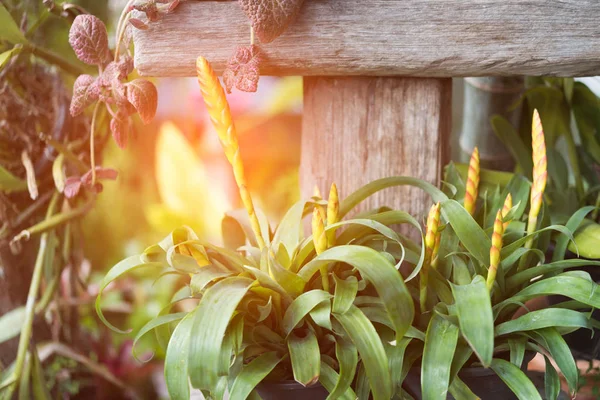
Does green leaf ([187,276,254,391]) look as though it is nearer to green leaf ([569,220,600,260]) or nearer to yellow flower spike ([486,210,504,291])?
yellow flower spike ([486,210,504,291])

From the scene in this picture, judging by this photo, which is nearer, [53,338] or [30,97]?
[30,97]

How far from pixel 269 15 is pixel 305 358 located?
45 cm

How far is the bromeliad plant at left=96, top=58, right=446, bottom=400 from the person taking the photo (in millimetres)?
688

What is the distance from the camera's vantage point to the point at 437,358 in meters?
0.71

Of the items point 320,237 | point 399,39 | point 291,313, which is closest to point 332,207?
point 320,237

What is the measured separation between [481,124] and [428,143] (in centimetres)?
43

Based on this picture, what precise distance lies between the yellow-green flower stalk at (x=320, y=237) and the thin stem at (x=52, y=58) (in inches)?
23.3

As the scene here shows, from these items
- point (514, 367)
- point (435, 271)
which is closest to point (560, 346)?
point (514, 367)

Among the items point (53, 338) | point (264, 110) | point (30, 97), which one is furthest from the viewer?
point (264, 110)

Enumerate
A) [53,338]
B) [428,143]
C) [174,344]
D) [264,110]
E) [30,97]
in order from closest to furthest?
[174,344], [428,143], [30,97], [53,338], [264,110]

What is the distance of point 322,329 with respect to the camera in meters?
0.79

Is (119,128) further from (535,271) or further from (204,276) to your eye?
(535,271)

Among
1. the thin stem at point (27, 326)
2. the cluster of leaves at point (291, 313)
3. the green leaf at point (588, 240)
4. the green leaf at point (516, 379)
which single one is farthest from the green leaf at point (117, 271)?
the green leaf at point (588, 240)

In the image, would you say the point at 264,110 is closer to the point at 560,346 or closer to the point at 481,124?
the point at 481,124
